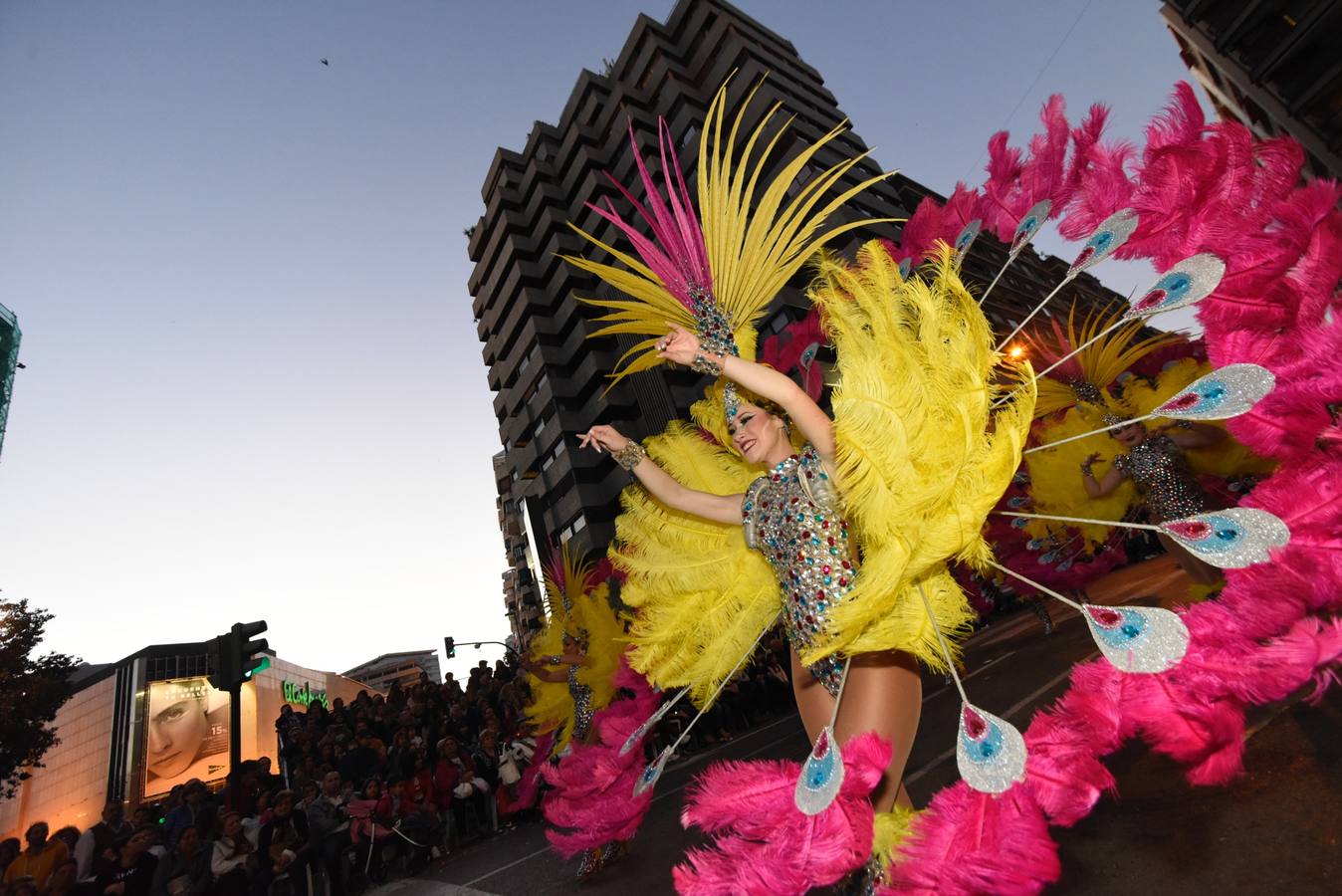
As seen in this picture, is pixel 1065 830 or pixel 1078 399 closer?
pixel 1065 830

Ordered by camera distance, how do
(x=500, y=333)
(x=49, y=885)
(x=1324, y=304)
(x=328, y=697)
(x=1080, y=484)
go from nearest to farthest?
1. (x=1324, y=304)
2. (x=49, y=885)
3. (x=1080, y=484)
4. (x=328, y=697)
5. (x=500, y=333)

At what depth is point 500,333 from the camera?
4600 cm

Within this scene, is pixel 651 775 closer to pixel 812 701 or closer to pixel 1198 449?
pixel 812 701

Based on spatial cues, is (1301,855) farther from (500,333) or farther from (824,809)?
Result: (500,333)

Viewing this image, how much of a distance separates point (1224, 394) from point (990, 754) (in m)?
1.40

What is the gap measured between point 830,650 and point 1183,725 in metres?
0.94

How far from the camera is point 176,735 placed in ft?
69.6

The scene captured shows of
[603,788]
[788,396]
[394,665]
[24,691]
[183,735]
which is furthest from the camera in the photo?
[394,665]

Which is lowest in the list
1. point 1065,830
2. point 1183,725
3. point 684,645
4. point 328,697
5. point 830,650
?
point 1065,830

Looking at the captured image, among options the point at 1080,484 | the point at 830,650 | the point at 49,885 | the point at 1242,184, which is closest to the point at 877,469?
the point at 830,650

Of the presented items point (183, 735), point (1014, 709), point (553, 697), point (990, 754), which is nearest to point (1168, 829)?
point (990, 754)

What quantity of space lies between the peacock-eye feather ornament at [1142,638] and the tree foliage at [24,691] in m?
21.4

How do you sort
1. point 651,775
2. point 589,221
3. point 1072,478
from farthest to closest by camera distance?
point 589,221
point 1072,478
point 651,775

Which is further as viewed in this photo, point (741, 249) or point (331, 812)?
point (331, 812)
